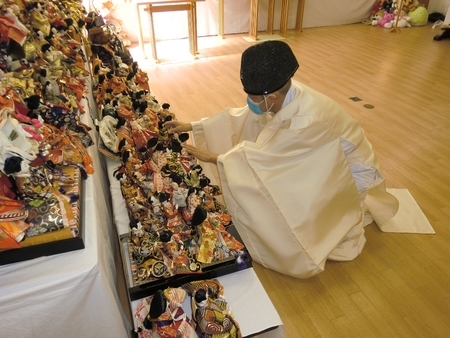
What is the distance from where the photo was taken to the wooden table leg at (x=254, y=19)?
A: 528cm

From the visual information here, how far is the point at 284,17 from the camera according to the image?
5633mm

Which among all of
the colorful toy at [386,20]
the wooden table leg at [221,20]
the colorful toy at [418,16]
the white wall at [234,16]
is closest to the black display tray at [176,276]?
the white wall at [234,16]

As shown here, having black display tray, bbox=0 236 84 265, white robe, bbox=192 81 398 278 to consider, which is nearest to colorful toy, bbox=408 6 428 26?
white robe, bbox=192 81 398 278

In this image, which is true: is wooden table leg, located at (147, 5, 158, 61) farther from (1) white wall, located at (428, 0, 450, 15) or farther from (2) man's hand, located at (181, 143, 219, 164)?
(1) white wall, located at (428, 0, 450, 15)

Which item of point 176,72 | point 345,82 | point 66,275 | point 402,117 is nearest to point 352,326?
point 66,275

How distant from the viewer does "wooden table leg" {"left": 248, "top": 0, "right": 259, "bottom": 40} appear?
17.3 ft

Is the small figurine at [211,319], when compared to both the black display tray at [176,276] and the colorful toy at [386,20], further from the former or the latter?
the colorful toy at [386,20]

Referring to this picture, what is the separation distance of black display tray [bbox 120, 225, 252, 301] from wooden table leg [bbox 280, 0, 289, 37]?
5.29m

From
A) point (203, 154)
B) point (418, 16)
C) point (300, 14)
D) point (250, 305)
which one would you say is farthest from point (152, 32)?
point (418, 16)

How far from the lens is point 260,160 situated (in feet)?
4.84

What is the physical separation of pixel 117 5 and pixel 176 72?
65.0 inches

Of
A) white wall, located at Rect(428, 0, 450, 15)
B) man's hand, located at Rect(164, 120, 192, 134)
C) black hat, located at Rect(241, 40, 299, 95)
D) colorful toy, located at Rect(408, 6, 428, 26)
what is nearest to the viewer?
black hat, located at Rect(241, 40, 299, 95)

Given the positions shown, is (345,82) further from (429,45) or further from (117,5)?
(117,5)

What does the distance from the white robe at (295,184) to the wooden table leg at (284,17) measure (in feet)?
14.8
